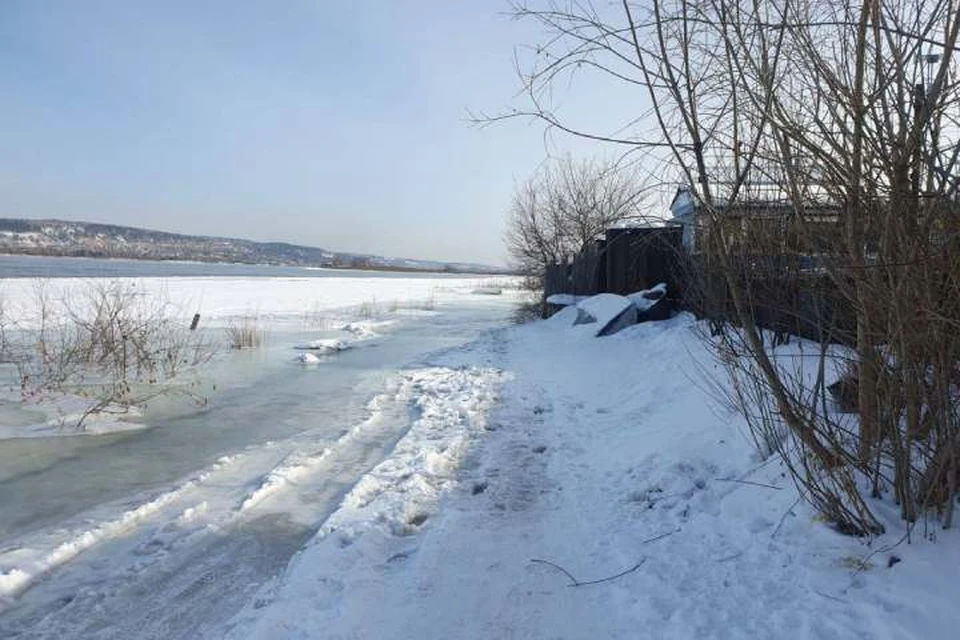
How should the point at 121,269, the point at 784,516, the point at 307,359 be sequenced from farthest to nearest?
the point at 121,269, the point at 307,359, the point at 784,516

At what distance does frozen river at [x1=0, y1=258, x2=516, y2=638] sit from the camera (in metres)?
4.02

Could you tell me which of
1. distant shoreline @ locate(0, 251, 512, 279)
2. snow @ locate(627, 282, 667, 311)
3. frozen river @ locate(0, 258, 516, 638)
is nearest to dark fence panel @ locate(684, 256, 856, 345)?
frozen river @ locate(0, 258, 516, 638)

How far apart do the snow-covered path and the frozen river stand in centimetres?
54

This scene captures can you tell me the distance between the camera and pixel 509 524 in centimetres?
502

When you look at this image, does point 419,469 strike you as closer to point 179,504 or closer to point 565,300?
point 179,504

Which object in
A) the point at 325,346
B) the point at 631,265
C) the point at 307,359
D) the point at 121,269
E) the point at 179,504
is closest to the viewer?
the point at 179,504

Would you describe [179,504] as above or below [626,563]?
below

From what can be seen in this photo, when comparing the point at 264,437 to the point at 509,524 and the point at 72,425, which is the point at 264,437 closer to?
the point at 72,425

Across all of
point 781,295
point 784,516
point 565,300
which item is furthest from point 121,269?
point 784,516

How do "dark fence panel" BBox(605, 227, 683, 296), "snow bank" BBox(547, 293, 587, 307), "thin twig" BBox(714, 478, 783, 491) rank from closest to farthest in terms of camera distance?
1. "thin twig" BBox(714, 478, 783, 491)
2. "dark fence panel" BBox(605, 227, 683, 296)
3. "snow bank" BBox(547, 293, 587, 307)

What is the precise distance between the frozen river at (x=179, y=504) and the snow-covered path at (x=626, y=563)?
21.4 inches

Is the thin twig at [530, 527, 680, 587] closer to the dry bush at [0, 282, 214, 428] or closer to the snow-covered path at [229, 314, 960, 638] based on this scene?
the snow-covered path at [229, 314, 960, 638]

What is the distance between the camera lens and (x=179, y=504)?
5812 mm

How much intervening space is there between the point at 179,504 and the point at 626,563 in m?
3.82
